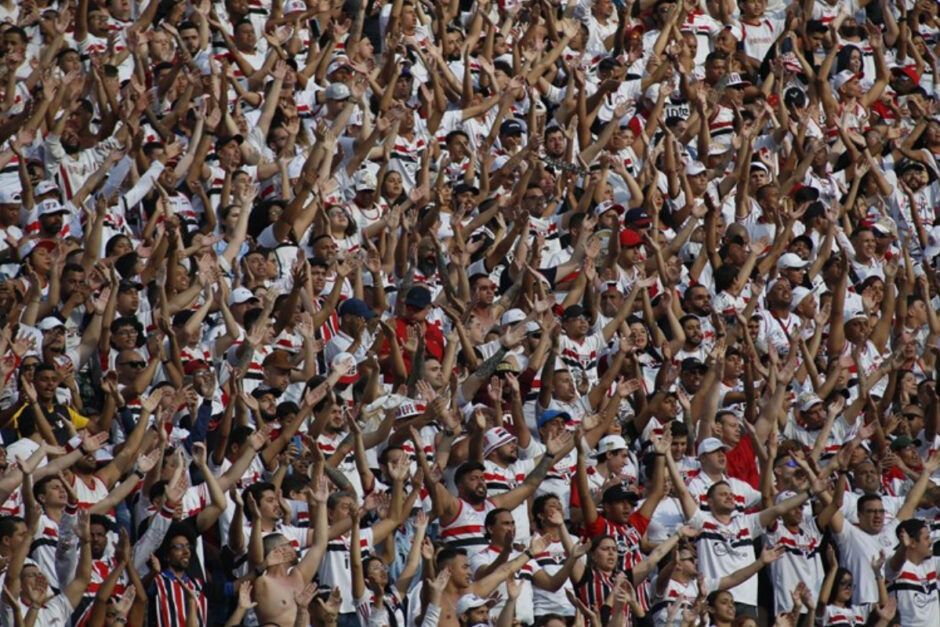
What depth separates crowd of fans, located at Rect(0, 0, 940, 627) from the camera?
12.3 metres

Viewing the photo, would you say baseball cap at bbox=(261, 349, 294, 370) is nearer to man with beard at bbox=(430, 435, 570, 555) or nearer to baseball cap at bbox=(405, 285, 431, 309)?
baseball cap at bbox=(405, 285, 431, 309)

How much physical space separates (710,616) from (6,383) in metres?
3.84

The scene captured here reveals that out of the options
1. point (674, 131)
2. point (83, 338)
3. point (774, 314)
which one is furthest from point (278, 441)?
point (674, 131)

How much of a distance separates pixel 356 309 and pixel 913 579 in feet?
11.4

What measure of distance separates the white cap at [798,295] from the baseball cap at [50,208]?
14.9ft

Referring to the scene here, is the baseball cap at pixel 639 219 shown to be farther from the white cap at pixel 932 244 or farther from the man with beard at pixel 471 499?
the man with beard at pixel 471 499

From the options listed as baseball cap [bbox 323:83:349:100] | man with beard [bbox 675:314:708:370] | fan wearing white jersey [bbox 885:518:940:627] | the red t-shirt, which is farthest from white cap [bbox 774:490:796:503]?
baseball cap [bbox 323:83:349:100]

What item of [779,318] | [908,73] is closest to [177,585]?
[779,318]

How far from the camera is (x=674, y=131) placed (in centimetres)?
1678

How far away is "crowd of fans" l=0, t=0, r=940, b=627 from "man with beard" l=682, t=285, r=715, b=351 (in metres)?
0.02

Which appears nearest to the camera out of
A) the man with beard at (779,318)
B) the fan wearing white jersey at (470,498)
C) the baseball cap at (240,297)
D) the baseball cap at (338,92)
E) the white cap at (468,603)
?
the white cap at (468,603)

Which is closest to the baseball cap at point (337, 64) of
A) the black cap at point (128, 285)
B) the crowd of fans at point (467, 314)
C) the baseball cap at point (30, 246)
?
the crowd of fans at point (467, 314)

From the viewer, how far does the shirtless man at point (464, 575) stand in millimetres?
12070

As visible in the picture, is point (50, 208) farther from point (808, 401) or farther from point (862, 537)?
point (862, 537)
